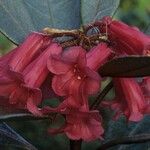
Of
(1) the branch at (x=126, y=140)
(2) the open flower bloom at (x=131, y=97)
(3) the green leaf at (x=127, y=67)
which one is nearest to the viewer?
(3) the green leaf at (x=127, y=67)

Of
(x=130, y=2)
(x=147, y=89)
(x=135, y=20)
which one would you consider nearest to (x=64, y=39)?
(x=147, y=89)

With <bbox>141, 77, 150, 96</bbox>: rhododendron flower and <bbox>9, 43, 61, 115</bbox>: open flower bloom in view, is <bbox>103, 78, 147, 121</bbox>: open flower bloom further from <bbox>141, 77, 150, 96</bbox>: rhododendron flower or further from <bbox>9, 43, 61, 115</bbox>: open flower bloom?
<bbox>9, 43, 61, 115</bbox>: open flower bloom

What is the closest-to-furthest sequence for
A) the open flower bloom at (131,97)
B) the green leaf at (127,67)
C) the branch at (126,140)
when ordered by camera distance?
the green leaf at (127,67), the open flower bloom at (131,97), the branch at (126,140)

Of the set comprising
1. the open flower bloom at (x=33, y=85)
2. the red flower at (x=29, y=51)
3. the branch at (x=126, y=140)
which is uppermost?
the red flower at (x=29, y=51)

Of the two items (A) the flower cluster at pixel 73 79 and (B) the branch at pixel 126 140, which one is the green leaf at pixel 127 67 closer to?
(A) the flower cluster at pixel 73 79

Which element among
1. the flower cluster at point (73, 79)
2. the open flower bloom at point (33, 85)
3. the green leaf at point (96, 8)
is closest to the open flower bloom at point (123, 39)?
the flower cluster at point (73, 79)

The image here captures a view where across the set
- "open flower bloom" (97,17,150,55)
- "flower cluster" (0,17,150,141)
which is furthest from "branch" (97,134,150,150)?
"open flower bloom" (97,17,150,55)

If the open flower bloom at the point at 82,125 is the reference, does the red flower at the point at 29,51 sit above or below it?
above

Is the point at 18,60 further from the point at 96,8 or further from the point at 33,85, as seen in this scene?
the point at 96,8
